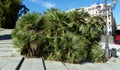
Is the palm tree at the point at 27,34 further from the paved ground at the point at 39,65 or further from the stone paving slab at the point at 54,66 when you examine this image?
the stone paving slab at the point at 54,66

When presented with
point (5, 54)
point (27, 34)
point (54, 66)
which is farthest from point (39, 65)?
point (5, 54)

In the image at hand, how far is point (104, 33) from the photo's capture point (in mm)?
12102

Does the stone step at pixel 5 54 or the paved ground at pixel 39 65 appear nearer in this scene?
the paved ground at pixel 39 65

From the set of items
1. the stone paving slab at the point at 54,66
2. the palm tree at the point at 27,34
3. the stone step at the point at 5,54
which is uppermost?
the palm tree at the point at 27,34

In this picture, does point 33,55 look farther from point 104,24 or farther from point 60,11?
point 104,24

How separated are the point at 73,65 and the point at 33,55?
1.62 meters

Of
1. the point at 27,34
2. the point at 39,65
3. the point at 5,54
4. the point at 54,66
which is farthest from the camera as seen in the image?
the point at 5,54

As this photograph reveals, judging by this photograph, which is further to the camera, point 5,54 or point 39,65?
point 5,54

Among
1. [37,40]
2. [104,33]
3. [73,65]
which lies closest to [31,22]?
[37,40]

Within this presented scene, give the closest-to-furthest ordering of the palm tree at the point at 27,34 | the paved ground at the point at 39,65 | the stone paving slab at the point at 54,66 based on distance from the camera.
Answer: the paved ground at the point at 39,65 < the stone paving slab at the point at 54,66 < the palm tree at the point at 27,34

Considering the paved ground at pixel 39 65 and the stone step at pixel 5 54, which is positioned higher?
the stone step at pixel 5 54

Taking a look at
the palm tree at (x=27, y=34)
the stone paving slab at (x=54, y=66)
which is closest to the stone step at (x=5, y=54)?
the palm tree at (x=27, y=34)

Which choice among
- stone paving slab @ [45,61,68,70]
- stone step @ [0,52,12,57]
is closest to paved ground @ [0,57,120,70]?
stone paving slab @ [45,61,68,70]

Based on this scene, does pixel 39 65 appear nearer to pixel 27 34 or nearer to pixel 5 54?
pixel 27 34
